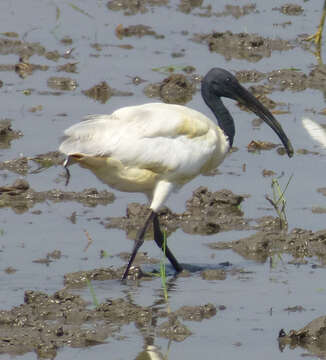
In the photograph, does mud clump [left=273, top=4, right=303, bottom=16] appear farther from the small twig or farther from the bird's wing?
the bird's wing

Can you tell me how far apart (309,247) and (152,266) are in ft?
4.01

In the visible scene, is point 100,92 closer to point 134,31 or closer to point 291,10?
point 134,31

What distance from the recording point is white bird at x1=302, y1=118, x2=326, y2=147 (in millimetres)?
13164

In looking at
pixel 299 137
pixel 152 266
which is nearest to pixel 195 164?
pixel 152 266

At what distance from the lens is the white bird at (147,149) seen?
9250 mm

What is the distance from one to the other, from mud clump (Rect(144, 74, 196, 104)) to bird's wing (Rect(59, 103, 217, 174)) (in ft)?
15.3

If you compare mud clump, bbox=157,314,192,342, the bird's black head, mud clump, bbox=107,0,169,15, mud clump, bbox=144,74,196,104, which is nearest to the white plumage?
the bird's black head

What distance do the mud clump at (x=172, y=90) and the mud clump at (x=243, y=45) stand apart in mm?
2083

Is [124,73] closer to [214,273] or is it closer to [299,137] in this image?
[299,137]

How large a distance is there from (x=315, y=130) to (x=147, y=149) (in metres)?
4.27

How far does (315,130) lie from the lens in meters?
13.4

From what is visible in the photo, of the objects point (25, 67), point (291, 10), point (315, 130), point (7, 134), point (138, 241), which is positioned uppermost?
point (138, 241)

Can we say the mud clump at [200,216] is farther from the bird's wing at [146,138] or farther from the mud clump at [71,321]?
the mud clump at [71,321]

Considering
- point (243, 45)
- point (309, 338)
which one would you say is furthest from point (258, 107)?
point (243, 45)
